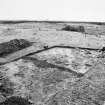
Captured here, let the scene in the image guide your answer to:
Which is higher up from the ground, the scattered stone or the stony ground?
the scattered stone

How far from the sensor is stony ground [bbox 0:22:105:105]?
389 centimetres

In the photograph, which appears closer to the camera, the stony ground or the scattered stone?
the stony ground

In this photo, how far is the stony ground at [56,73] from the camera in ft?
12.8

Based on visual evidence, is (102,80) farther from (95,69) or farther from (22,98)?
(22,98)

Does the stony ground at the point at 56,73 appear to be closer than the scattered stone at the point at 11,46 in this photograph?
Yes

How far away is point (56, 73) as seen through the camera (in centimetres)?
494

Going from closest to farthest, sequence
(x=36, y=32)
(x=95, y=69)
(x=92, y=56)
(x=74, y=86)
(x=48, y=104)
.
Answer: (x=48, y=104), (x=74, y=86), (x=95, y=69), (x=92, y=56), (x=36, y=32)

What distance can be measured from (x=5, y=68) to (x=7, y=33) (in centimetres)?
394

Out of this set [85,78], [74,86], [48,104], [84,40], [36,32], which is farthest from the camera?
[36,32]

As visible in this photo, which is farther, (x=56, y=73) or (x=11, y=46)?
(x=11, y=46)

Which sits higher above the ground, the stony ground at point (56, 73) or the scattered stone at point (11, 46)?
the scattered stone at point (11, 46)

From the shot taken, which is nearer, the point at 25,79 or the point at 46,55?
the point at 25,79

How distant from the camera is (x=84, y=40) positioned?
771 centimetres

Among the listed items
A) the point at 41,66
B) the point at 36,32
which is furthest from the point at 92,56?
the point at 36,32
